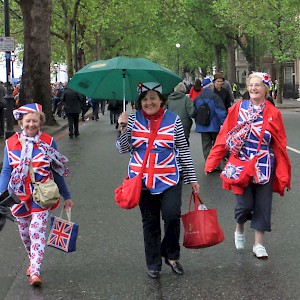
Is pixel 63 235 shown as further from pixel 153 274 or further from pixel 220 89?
pixel 220 89

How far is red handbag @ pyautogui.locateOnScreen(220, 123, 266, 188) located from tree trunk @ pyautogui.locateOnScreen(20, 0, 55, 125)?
17.9 metres

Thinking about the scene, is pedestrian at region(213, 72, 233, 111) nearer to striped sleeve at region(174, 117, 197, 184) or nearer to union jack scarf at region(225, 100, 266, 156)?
union jack scarf at region(225, 100, 266, 156)

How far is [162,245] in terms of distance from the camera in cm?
516

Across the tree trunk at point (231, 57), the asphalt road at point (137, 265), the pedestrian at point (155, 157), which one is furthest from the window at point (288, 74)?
the pedestrian at point (155, 157)

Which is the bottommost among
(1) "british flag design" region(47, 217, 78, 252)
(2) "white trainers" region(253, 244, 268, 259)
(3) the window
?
(2) "white trainers" region(253, 244, 268, 259)

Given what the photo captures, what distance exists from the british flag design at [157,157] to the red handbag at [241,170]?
2.30ft

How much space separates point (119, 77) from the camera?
5.36m

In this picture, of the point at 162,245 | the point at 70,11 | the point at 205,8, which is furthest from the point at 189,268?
→ the point at 205,8

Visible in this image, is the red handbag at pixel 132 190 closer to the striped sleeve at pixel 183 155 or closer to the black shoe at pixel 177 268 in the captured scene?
the striped sleeve at pixel 183 155

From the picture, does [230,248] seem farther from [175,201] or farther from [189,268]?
[175,201]

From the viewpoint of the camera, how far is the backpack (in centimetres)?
1038

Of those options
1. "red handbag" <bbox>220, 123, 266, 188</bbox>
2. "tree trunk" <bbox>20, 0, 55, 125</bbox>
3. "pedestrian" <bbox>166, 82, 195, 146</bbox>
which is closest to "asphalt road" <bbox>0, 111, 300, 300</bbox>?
"red handbag" <bbox>220, 123, 266, 188</bbox>

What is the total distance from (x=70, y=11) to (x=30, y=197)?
123ft

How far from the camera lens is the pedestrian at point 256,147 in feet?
17.3
